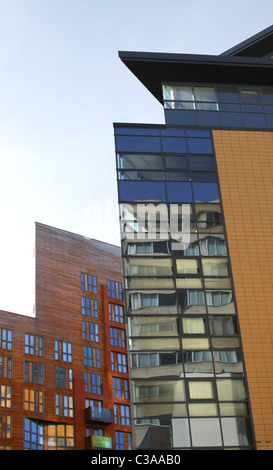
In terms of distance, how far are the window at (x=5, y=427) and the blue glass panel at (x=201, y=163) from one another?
1521 inches

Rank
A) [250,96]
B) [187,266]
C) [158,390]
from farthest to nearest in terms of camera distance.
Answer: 1. [250,96]
2. [187,266]
3. [158,390]

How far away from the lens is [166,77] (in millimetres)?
36844

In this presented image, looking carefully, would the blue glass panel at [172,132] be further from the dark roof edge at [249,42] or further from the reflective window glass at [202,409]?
the reflective window glass at [202,409]

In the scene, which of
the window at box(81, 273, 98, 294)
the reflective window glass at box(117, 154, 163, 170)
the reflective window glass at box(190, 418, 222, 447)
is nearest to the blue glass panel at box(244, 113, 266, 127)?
the reflective window glass at box(117, 154, 163, 170)

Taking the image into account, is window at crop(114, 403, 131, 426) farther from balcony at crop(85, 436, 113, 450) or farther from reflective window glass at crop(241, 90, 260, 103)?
reflective window glass at crop(241, 90, 260, 103)

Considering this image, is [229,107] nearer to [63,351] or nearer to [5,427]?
[63,351]

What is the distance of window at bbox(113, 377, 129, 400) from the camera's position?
2771 inches

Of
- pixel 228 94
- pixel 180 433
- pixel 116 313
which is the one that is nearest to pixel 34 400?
pixel 116 313

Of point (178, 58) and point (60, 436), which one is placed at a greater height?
point (178, 58)

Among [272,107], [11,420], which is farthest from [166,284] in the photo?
[11,420]

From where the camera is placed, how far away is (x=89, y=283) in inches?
2923

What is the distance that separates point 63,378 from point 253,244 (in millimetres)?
40958

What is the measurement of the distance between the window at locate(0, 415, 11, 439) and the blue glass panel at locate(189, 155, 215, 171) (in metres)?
38.6

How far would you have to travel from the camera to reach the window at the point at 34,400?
2491 inches
